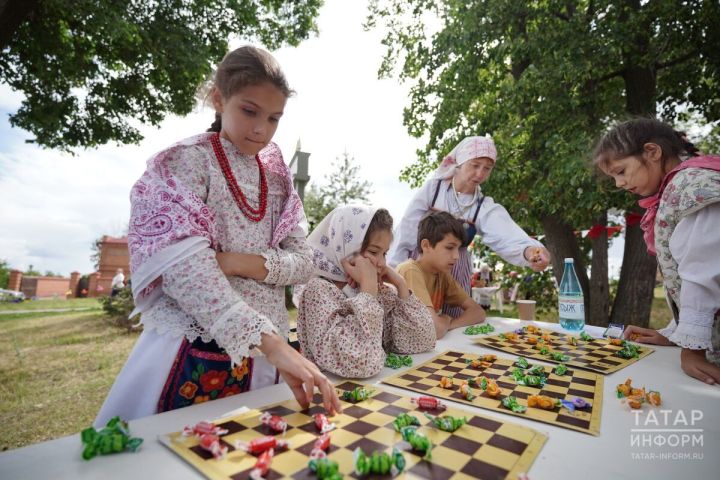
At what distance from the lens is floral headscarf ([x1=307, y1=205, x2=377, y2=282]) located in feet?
5.70

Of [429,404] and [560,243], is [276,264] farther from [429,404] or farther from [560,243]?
[560,243]

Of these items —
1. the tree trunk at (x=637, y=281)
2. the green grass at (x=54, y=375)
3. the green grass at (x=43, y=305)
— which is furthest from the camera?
the green grass at (x=43, y=305)

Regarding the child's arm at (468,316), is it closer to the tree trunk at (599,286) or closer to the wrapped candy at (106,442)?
the wrapped candy at (106,442)

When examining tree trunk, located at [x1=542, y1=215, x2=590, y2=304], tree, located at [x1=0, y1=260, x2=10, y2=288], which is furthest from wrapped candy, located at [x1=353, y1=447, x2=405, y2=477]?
tree, located at [x1=0, y1=260, x2=10, y2=288]

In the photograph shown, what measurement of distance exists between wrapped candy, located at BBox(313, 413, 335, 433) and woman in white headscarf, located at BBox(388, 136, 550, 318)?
192 cm

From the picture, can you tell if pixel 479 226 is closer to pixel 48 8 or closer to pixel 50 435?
pixel 50 435

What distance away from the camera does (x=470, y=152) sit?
2803mm

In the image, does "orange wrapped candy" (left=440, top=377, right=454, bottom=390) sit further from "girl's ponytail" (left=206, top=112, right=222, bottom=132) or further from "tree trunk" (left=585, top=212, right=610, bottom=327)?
"tree trunk" (left=585, top=212, right=610, bottom=327)

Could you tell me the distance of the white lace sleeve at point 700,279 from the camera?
1464 mm

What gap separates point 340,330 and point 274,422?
0.58 m

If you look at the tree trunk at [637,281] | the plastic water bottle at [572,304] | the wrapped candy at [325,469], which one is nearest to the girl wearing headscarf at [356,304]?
the wrapped candy at [325,469]

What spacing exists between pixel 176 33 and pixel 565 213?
6.97 meters

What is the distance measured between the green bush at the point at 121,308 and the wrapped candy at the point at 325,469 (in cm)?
967

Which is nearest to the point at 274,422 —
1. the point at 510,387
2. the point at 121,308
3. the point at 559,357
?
the point at 510,387
